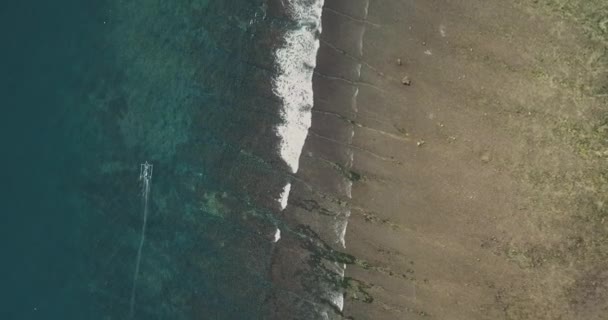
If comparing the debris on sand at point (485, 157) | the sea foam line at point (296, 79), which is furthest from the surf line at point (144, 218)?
the debris on sand at point (485, 157)

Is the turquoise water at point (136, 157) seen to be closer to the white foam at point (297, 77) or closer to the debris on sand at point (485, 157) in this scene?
the white foam at point (297, 77)

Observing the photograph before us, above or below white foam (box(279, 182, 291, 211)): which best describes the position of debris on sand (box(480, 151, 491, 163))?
above

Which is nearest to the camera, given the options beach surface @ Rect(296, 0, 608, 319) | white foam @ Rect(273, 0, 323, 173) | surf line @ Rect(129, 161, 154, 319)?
beach surface @ Rect(296, 0, 608, 319)

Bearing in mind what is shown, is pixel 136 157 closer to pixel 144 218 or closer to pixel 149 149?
pixel 149 149

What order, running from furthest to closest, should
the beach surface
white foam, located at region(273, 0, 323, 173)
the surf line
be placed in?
the surf line < white foam, located at region(273, 0, 323, 173) < the beach surface

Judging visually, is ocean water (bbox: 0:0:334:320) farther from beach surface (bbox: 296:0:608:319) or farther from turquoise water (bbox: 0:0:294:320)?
beach surface (bbox: 296:0:608:319)

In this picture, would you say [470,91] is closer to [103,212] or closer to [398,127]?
[398,127]

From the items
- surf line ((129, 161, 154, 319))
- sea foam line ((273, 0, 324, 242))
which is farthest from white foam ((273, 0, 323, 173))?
surf line ((129, 161, 154, 319))
